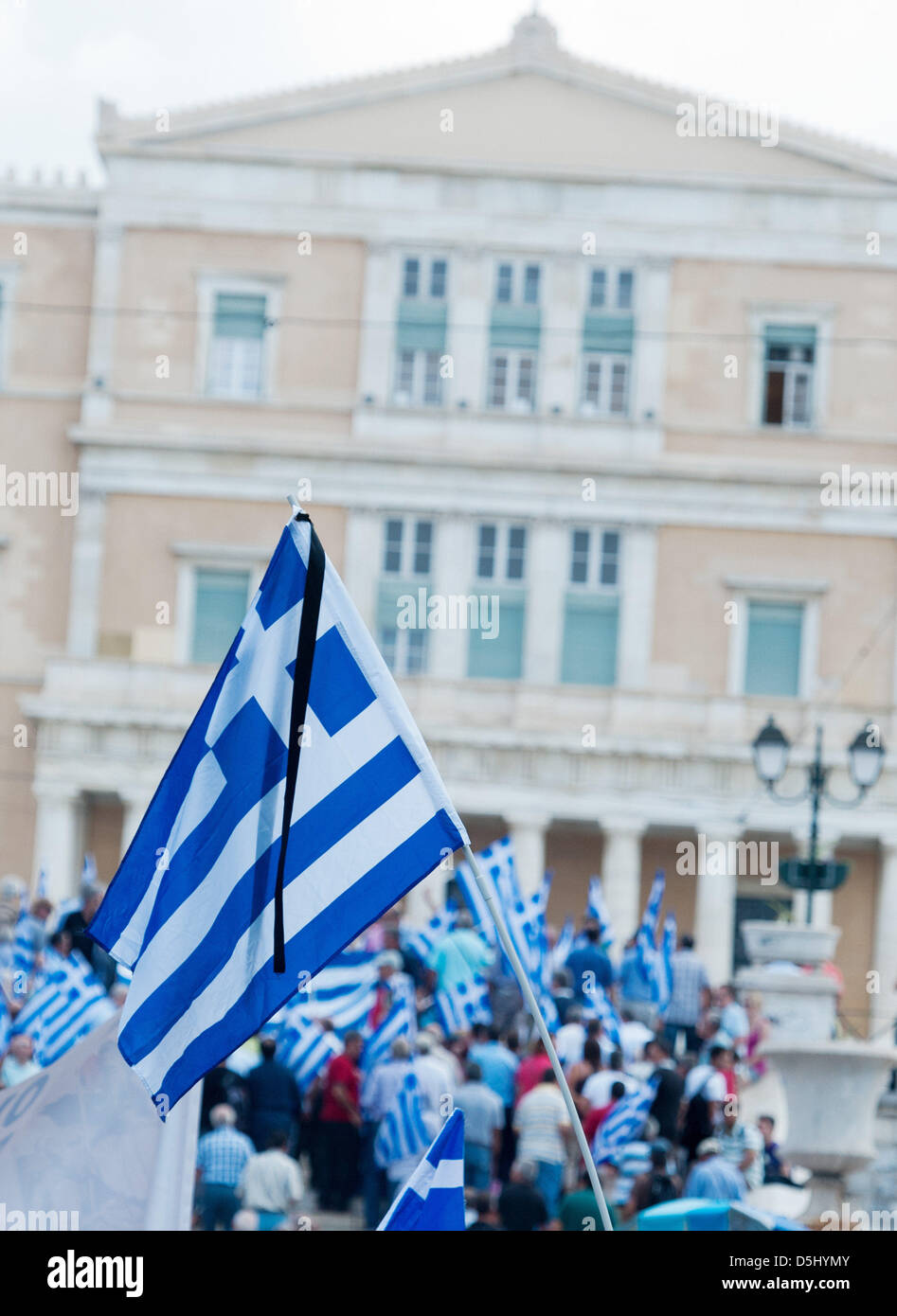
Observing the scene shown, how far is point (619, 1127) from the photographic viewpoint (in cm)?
1300

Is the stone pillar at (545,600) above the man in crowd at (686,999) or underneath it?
above

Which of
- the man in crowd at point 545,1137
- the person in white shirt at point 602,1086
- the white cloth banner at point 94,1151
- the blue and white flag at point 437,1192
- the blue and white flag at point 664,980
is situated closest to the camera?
the blue and white flag at point 437,1192

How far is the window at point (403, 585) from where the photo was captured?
111ft

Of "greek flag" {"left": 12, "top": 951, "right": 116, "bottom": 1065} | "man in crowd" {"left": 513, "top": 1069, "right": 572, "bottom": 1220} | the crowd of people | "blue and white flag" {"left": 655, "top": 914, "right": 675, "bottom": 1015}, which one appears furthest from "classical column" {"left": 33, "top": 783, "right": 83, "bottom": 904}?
"man in crowd" {"left": 513, "top": 1069, "right": 572, "bottom": 1220}

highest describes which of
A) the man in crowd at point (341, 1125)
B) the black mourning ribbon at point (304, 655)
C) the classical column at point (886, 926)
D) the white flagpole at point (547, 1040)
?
the black mourning ribbon at point (304, 655)

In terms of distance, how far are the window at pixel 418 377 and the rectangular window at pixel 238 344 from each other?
2.11m

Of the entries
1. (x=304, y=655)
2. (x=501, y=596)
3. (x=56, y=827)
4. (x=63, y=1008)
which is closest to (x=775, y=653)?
(x=501, y=596)

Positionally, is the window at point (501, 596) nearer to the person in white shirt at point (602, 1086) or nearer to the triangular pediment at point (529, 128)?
the triangular pediment at point (529, 128)

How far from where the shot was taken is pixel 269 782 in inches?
212

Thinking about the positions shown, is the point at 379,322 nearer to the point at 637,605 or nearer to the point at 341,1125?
the point at 637,605

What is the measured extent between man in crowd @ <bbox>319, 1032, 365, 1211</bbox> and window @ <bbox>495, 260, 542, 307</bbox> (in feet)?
72.4

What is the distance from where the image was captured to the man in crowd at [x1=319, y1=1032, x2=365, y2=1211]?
1398 centimetres

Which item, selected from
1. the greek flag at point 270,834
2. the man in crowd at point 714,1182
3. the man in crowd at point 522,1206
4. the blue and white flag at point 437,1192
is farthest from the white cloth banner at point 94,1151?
the man in crowd at point 714,1182

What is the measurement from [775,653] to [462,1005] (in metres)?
18.0
